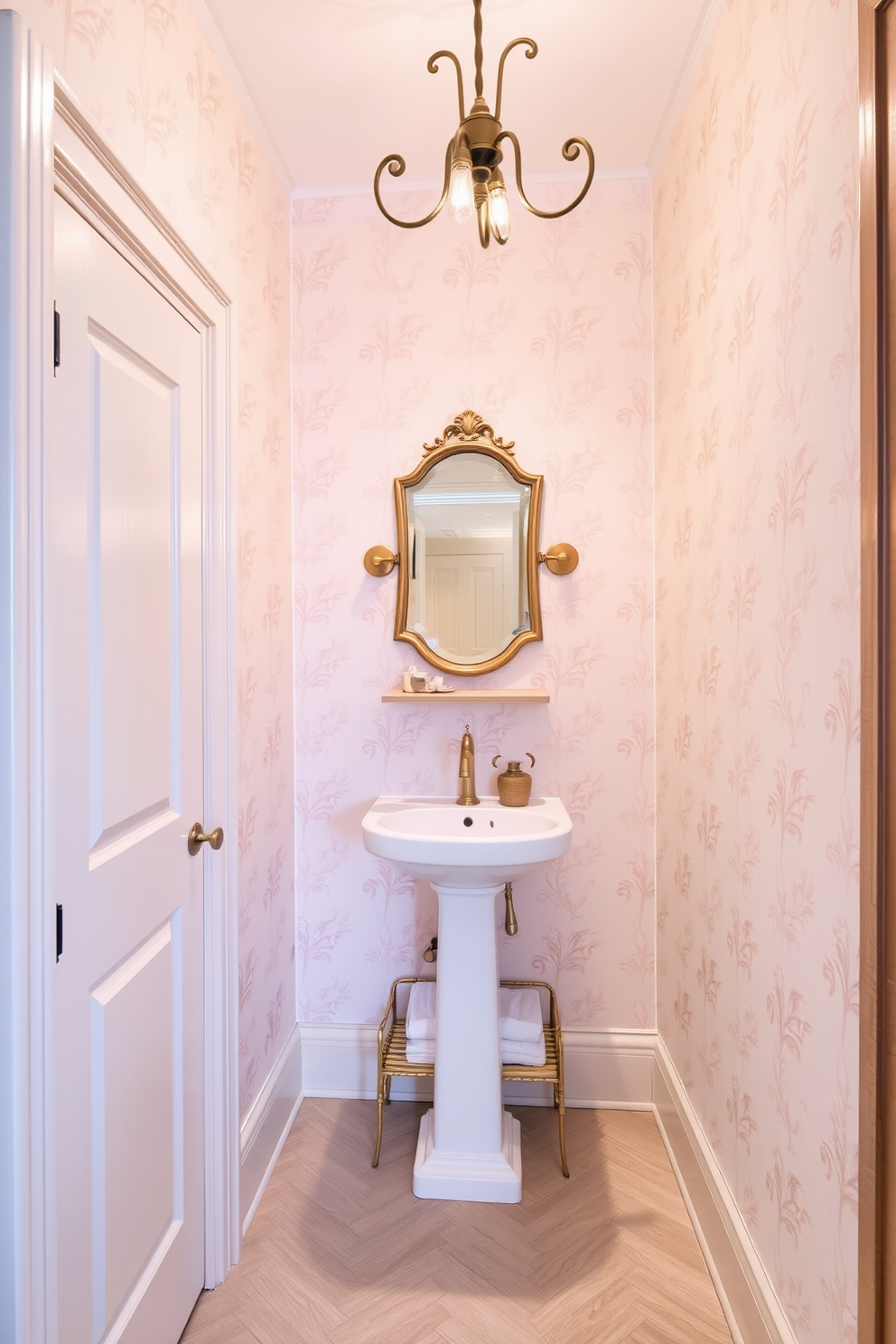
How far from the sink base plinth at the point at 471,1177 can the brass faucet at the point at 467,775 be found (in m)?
0.86

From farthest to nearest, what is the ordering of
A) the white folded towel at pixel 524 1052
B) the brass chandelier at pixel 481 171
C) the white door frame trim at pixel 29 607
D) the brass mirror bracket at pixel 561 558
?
the brass mirror bracket at pixel 561 558 → the white folded towel at pixel 524 1052 → the brass chandelier at pixel 481 171 → the white door frame trim at pixel 29 607

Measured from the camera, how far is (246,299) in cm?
183

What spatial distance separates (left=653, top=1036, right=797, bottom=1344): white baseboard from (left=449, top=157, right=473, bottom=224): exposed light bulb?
1.92m

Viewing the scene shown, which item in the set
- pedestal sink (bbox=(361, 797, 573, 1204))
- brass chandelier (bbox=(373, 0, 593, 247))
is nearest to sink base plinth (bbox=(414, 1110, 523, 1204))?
pedestal sink (bbox=(361, 797, 573, 1204))

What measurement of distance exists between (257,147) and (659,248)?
43.5 inches

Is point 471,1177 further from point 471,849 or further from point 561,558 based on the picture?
point 561,558

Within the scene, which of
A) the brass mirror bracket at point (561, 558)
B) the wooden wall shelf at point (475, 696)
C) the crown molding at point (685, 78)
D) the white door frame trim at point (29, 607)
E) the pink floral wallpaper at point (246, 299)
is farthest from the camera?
the brass mirror bracket at point (561, 558)

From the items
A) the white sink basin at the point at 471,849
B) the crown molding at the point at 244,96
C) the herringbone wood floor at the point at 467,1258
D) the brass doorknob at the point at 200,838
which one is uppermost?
the crown molding at the point at 244,96

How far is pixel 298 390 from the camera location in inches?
89.2

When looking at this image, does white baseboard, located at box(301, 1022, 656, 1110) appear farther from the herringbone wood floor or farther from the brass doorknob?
the brass doorknob

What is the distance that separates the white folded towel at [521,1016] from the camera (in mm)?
2002

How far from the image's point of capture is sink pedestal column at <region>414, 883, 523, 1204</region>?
1.85 meters


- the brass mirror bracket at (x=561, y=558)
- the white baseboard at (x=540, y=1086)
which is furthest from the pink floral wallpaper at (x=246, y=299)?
the brass mirror bracket at (x=561, y=558)

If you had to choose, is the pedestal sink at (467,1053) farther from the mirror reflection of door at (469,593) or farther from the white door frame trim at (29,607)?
the white door frame trim at (29,607)
